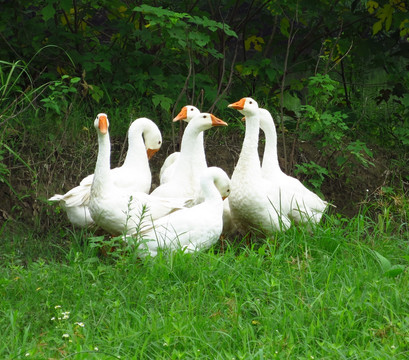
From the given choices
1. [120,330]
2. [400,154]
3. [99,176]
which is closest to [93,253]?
[99,176]

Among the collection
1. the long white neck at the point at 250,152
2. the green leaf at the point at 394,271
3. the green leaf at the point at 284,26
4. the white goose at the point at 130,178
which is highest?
the green leaf at the point at 284,26

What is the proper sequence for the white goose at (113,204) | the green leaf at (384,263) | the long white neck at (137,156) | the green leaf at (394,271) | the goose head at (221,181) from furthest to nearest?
the long white neck at (137,156) → the goose head at (221,181) → the white goose at (113,204) → the green leaf at (384,263) → the green leaf at (394,271)

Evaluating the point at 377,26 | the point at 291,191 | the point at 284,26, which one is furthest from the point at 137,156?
the point at 377,26

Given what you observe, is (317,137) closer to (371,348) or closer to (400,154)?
(400,154)

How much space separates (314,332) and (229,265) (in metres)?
0.88

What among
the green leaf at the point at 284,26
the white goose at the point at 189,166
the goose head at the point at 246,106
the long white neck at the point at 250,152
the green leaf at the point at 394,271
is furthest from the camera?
the green leaf at the point at 284,26

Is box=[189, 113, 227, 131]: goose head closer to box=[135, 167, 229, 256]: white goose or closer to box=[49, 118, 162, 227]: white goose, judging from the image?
box=[49, 118, 162, 227]: white goose

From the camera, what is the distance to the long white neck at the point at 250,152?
5.39 m

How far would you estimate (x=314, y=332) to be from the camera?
12.2 feet

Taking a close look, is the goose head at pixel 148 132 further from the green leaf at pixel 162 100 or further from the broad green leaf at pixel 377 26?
the broad green leaf at pixel 377 26

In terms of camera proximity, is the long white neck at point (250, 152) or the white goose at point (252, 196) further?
the long white neck at point (250, 152)

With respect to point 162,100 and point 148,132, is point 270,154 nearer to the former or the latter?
point 148,132

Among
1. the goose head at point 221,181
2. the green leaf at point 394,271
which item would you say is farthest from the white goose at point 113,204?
the green leaf at point 394,271

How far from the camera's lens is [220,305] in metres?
4.05
